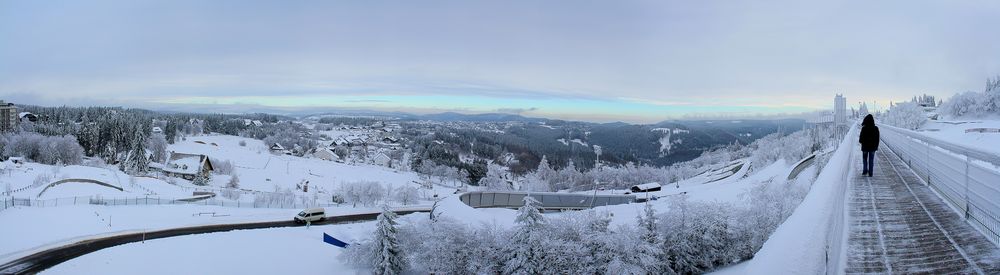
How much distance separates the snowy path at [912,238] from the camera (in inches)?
146

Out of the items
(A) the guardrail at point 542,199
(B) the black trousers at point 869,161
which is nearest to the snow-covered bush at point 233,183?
(A) the guardrail at point 542,199

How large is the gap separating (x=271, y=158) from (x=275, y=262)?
6319 cm

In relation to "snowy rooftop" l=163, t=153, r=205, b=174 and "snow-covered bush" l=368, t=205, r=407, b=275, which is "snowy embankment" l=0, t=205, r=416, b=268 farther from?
"snowy rooftop" l=163, t=153, r=205, b=174

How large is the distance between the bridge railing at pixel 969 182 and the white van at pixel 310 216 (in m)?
30.3

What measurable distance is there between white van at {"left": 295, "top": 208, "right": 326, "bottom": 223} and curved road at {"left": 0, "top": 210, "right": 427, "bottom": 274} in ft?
1.11

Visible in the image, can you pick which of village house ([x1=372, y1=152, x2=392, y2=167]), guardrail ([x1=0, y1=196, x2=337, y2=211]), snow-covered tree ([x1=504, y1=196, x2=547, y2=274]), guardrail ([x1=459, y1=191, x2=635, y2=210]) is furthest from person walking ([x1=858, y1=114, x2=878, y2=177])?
village house ([x1=372, y1=152, x2=392, y2=167])

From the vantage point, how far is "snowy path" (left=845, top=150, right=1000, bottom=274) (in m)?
3.72

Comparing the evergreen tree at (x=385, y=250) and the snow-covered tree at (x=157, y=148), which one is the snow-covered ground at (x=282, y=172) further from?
the evergreen tree at (x=385, y=250)

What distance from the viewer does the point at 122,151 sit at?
71.1 metres

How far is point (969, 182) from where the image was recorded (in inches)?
211

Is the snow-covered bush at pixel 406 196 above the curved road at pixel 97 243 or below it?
below

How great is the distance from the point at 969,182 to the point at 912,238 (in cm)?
161

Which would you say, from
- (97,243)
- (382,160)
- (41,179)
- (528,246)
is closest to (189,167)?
(41,179)

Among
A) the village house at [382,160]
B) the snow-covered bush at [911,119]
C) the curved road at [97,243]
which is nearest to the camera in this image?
the curved road at [97,243]
